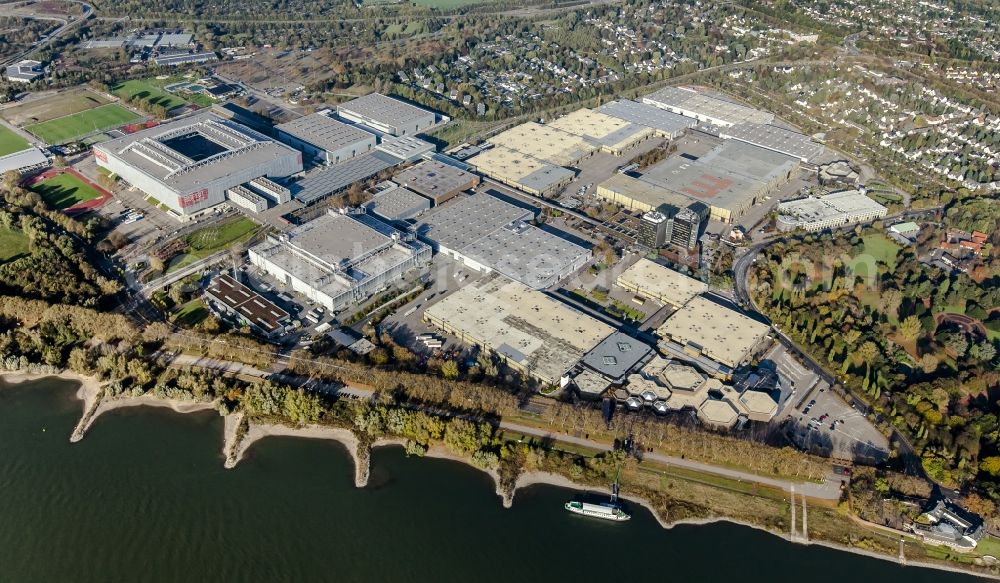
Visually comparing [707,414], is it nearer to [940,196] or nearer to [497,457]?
[497,457]

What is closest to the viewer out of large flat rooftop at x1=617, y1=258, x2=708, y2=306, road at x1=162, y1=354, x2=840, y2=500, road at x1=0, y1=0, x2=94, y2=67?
road at x1=162, y1=354, x2=840, y2=500

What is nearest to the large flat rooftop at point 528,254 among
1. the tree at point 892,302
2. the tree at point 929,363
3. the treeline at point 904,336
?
the treeline at point 904,336

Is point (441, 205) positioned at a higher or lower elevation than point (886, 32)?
lower

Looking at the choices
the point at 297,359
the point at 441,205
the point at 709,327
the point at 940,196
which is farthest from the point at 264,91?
the point at 940,196

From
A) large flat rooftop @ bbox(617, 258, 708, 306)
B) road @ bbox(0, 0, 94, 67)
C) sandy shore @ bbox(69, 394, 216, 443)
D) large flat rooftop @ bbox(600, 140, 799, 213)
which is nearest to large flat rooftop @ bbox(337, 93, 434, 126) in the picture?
large flat rooftop @ bbox(600, 140, 799, 213)

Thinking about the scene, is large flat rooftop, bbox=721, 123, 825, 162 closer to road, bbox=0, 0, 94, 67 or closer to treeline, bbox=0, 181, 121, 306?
treeline, bbox=0, 181, 121, 306

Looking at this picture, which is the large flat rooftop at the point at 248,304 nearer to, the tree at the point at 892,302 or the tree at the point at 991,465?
the tree at the point at 991,465
